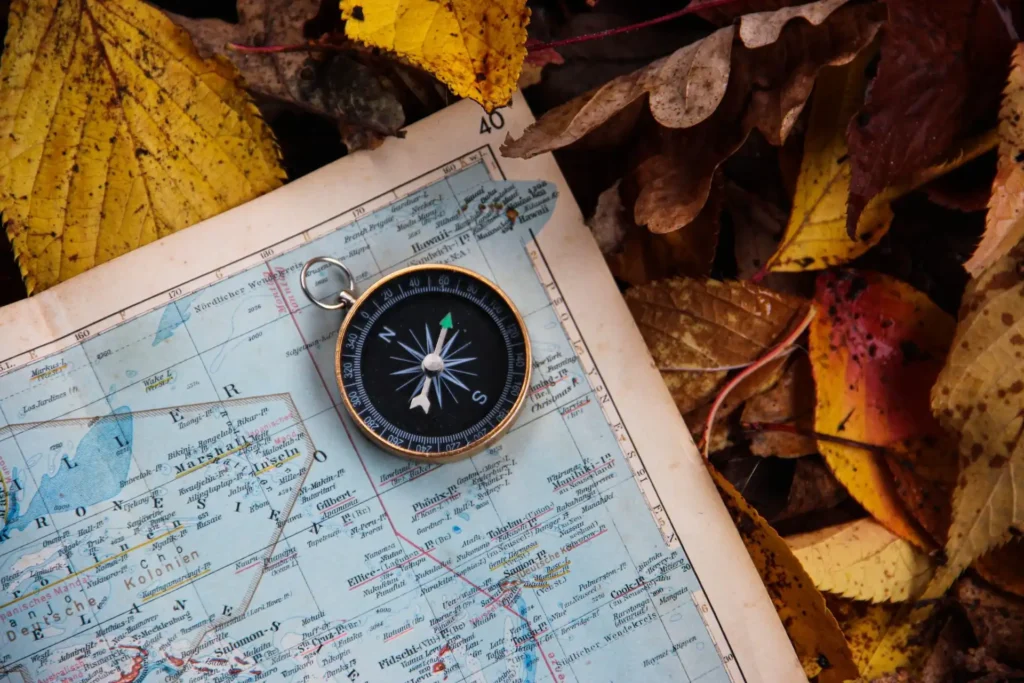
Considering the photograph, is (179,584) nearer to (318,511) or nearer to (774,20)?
(318,511)

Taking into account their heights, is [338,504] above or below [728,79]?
below

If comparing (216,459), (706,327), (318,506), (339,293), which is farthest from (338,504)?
(706,327)

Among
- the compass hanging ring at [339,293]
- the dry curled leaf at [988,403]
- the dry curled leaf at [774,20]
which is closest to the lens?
the dry curled leaf at [774,20]

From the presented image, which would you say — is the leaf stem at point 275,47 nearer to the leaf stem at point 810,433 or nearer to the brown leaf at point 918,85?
the brown leaf at point 918,85

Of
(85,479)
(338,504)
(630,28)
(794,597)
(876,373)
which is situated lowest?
(794,597)

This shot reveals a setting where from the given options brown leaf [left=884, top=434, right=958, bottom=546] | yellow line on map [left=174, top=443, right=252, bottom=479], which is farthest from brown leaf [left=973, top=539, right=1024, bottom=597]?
yellow line on map [left=174, top=443, right=252, bottom=479]

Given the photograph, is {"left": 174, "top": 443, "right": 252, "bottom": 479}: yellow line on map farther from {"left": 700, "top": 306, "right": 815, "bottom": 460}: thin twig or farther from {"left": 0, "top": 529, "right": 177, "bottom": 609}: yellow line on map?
{"left": 700, "top": 306, "right": 815, "bottom": 460}: thin twig

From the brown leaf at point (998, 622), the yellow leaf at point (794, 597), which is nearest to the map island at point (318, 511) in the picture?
the yellow leaf at point (794, 597)

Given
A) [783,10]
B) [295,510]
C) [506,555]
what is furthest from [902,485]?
[295,510]
